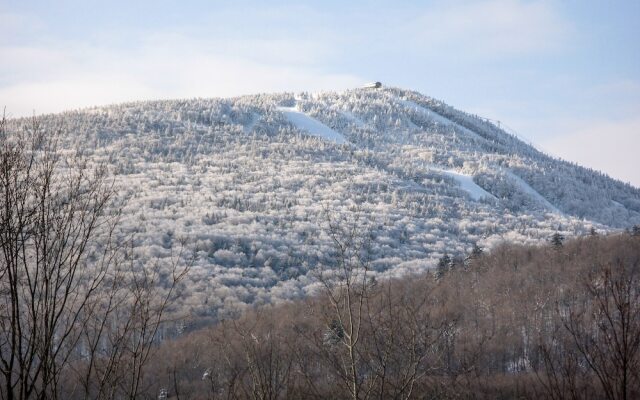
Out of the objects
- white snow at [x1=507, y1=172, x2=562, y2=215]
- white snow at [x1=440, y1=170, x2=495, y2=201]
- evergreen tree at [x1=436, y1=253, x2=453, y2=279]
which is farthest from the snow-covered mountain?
evergreen tree at [x1=436, y1=253, x2=453, y2=279]

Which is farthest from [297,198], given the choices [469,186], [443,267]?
[443,267]

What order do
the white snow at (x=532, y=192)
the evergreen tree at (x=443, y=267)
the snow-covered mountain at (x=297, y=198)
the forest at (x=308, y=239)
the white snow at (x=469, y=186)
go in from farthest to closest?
the white snow at (x=532, y=192) < the white snow at (x=469, y=186) < the snow-covered mountain at (x=297, y=198) < the evergreen tree at (x=443, y=267) < the forest at (x=308, y=239)

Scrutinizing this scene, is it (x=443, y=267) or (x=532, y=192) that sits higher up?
(x=532, y=192)

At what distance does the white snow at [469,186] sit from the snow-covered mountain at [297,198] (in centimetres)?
46

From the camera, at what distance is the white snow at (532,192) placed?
17379 cm

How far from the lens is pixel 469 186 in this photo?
576 feet

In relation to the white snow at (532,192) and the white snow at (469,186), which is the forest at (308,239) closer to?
the white snow at (532,192)

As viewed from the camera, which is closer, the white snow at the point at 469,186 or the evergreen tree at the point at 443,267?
the evergreen tree at the point at 443,267

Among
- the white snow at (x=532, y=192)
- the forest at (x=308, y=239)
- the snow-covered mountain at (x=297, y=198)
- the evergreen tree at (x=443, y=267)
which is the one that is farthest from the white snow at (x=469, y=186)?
the evergreen tree at (x=443, y=267)

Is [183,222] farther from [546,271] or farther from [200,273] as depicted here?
[546,271]

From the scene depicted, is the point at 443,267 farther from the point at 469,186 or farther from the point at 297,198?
the point at 469,186

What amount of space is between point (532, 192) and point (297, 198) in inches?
2968

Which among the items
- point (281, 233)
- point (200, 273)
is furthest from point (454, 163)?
point (200, 273)

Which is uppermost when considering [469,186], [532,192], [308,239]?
[469,186]
